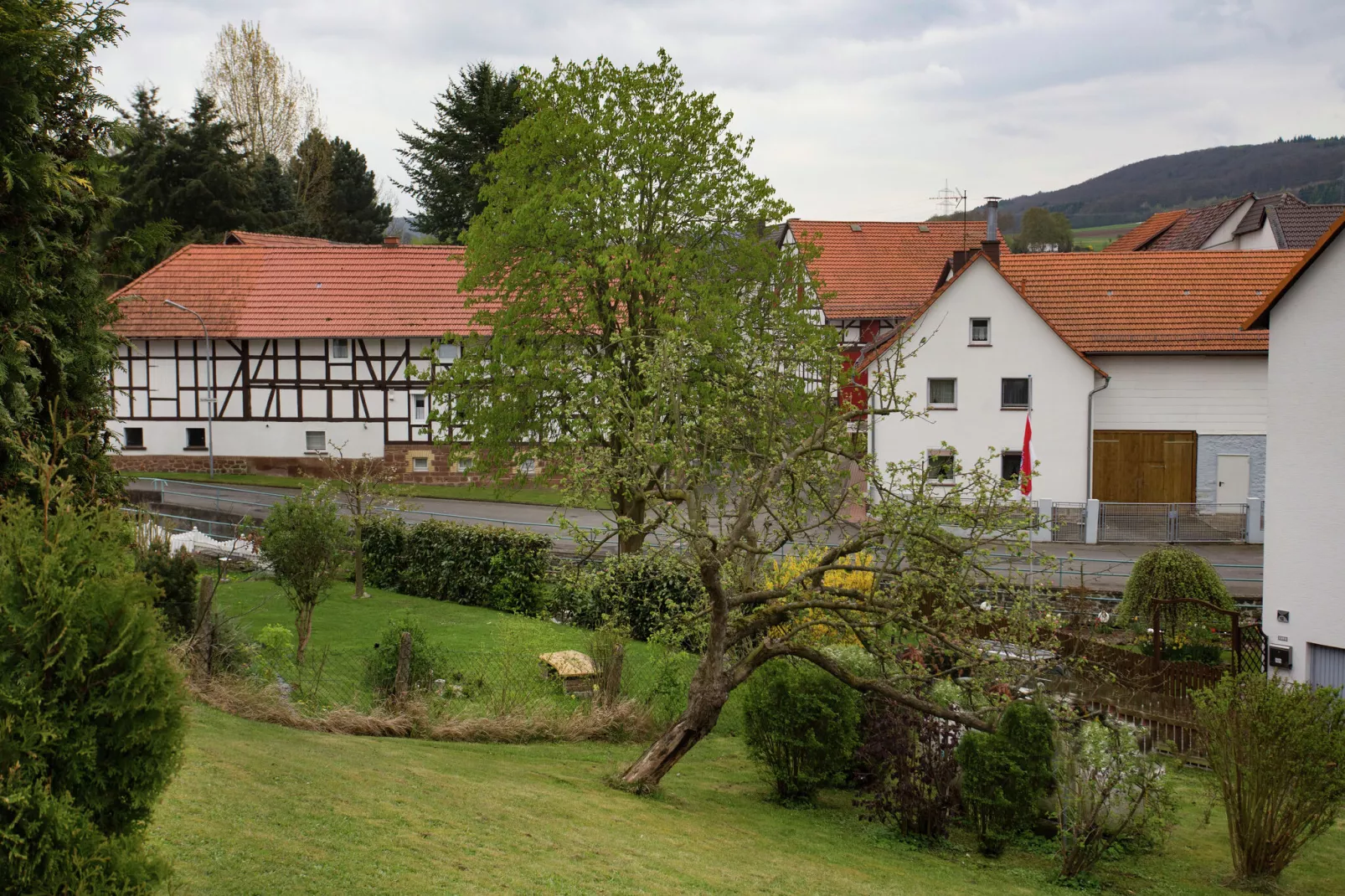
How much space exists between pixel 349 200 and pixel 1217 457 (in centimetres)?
5185

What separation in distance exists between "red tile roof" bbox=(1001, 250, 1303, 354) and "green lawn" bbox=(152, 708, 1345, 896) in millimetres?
21874

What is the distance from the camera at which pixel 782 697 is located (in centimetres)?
1329

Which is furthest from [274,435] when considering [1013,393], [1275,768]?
[1275,768]

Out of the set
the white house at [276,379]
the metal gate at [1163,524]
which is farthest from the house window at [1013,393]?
the white house at [276,379]

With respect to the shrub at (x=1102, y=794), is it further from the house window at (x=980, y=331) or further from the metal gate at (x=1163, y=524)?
the house window at (x=980, y=331)

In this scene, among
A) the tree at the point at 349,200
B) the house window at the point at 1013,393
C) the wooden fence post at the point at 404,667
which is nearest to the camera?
the wooden fence post at the point at 404,667

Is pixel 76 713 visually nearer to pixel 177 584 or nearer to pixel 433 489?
pixel 177 584

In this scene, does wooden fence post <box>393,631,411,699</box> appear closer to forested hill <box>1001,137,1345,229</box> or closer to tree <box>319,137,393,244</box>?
tree <box>319,137,393,244</box>

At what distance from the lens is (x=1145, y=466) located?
33.0 m

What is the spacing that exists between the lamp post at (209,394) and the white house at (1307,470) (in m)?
32.3

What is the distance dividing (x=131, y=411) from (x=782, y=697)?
3360cm

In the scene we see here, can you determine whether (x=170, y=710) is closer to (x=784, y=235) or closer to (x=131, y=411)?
(x=131, y=411)

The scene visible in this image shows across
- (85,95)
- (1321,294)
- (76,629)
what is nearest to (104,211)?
(85,95)

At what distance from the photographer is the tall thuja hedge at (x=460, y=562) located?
955 inches
